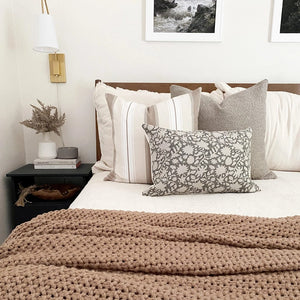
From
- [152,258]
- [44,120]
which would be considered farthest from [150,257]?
[44,120]

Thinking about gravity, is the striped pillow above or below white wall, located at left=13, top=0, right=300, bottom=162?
below

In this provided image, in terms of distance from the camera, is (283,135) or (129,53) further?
(129,53)

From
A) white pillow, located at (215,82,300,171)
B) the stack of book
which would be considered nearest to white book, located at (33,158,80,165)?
the stack of book

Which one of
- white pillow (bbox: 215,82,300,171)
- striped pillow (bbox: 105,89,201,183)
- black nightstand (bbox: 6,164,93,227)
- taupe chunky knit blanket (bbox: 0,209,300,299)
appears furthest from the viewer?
black nightstand (bbox: 6,164,93,227)

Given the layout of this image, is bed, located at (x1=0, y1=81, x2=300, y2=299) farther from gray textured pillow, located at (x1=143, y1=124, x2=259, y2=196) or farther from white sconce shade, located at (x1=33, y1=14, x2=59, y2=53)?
white sconce shade, located at (x1=33, y1=14, x2=59, y2=53)

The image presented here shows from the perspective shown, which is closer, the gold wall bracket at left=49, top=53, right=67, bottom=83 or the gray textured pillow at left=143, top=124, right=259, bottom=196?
the gray textured pillow at left=143, top=124, right=259, bottom=196

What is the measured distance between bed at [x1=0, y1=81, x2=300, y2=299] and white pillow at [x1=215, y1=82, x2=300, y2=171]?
0.74 metres

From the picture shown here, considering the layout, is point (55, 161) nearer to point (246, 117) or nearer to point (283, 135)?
point (246, 117)

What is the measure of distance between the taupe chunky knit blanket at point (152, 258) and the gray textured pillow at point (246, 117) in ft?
1.82

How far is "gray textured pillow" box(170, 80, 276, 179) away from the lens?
127cm

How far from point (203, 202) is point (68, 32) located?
54.7 inches

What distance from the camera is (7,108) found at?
1654mm

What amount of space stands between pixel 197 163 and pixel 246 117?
421mm

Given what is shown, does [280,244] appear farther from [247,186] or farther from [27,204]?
[27,204]
